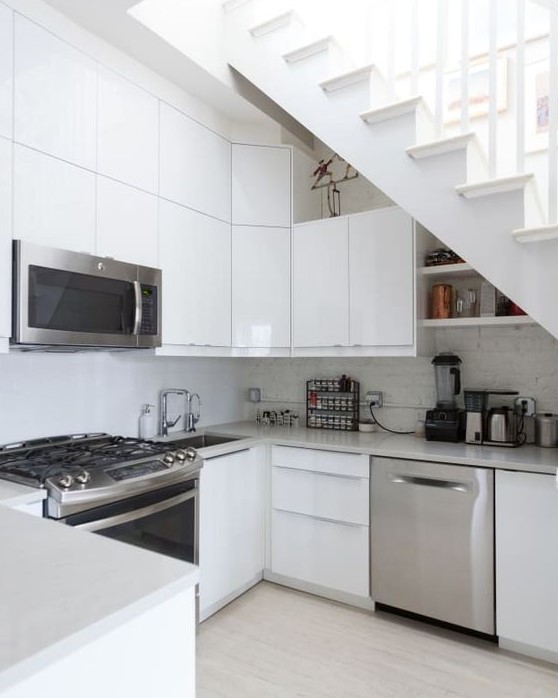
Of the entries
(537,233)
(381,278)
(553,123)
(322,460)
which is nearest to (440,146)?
(553,123)

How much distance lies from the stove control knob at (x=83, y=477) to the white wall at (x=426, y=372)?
1.89 m

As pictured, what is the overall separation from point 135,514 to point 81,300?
91 cm

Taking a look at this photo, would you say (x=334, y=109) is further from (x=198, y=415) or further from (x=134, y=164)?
(x=198, y=415)

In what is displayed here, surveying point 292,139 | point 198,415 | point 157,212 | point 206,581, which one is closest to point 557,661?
point 206,581

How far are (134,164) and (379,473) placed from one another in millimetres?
1960

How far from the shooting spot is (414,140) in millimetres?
2164

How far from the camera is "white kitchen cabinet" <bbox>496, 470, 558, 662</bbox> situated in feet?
7.11

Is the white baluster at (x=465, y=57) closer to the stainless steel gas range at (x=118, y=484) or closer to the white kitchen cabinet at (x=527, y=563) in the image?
the white kitchen cabinet at (x=527, y=563)

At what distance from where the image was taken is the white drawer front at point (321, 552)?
8.67ft

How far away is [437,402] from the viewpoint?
2.89 m

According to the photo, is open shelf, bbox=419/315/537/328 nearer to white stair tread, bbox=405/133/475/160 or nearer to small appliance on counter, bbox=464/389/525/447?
small appliance on counter, bbox=464/389/525/447

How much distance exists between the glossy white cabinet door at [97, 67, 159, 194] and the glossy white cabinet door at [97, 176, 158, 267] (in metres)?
0.06

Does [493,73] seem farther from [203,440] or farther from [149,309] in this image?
[203,440]

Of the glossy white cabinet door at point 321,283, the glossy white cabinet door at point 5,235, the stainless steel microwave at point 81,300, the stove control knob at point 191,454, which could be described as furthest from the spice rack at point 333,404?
the glossy white cabinet door at point 5,235
